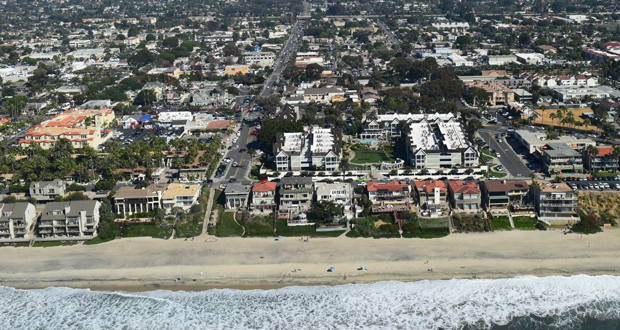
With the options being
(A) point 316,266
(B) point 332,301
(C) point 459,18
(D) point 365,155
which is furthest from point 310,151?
(C) point 459,18

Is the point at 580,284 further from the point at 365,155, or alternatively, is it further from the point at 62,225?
the point at 62,225

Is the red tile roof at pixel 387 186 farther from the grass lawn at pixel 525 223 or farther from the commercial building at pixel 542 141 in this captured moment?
the commercial building at pixel 542 141

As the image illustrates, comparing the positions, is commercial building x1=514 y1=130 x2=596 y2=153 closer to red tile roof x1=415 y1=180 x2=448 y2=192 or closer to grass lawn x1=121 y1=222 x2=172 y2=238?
red tile roof x1=415 y1=180 x2=448 y2=192

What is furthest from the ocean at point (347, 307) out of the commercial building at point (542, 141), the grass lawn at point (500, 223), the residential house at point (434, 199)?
the commercial building at point (542, 141)

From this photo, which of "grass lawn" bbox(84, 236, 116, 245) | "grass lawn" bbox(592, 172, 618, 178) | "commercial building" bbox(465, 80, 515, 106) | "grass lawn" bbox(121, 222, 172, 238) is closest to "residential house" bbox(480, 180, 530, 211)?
"grass lawn" bbox(592, 172, 618, 178)

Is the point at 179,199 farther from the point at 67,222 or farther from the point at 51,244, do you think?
the point at 51,244

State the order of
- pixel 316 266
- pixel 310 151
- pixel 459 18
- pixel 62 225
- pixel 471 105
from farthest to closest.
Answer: pixel 459 18 → pixel 471 105 → pixel 310 151 → pixel 62 225 → pixel 316 266
